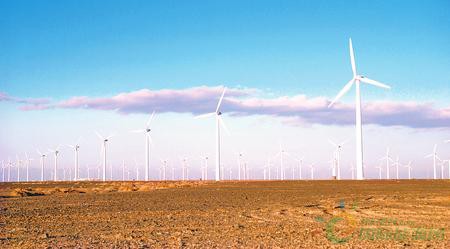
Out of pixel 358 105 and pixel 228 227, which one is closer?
pixel 228 227

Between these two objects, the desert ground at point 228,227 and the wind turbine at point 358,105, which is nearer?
the desert ground at point 228,227

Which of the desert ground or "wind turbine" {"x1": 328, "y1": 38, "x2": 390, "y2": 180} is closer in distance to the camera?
the desert ground

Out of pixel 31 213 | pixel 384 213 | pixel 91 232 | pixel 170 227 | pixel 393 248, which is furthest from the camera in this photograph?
pixel 31 213

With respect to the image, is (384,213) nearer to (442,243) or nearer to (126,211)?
(442,243)

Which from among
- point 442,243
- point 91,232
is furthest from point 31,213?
point 442,243

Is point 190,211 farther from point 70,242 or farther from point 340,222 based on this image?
point 70,242

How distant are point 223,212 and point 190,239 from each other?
1189 centimetres

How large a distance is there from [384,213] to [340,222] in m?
6.11

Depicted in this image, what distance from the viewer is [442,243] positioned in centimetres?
1939

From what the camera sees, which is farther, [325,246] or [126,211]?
[126,211]

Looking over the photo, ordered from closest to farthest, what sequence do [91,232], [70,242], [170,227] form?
[70,242], [91,232], [170,227]

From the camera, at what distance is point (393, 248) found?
18453 millimetres

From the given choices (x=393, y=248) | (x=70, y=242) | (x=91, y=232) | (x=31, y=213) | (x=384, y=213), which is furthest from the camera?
(x=31, y=213)

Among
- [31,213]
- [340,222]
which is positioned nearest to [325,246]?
[340,222]
